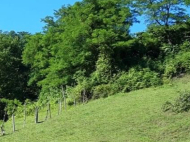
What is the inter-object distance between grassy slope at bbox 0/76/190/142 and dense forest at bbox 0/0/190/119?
479 cm

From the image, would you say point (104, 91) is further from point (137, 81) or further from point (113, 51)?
point (113, 51)

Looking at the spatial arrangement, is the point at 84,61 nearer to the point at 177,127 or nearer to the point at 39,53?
the point at 39,53

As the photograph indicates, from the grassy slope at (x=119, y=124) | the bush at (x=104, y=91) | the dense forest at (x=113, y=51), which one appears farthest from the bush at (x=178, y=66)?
the grassy slope at (x=119, y=124)

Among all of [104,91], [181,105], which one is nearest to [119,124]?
[181,105]

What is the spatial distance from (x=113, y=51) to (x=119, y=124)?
52.0ft

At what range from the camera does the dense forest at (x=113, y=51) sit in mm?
30094

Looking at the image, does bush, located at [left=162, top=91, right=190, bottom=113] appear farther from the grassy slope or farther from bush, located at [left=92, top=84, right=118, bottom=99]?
bush, located at [left=92, top=84, right=118, bottom=99]

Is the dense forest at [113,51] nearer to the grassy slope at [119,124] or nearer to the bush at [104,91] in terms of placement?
the bush at [104,91]

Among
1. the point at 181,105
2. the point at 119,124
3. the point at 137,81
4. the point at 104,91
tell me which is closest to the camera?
the point at 119,124

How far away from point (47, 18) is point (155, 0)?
1417 centimetres

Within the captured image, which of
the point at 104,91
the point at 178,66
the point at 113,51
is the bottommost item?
the point at 104,91

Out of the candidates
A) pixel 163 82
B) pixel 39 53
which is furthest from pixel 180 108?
pixel 39 53

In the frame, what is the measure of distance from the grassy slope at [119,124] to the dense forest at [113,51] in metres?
4.79

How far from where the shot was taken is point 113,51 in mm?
33344
